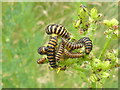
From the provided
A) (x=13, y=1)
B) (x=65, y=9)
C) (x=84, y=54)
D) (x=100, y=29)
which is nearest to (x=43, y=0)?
(x=65, y=9)

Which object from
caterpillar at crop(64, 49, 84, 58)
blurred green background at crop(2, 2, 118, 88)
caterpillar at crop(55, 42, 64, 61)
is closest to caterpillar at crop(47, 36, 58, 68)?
caterpillar at crop(55, 42, 64, 61)

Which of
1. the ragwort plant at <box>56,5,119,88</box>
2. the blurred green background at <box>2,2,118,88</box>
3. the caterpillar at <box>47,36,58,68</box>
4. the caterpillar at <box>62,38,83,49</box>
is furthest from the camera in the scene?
the blurred green background at <box>2,2,118,88</box>

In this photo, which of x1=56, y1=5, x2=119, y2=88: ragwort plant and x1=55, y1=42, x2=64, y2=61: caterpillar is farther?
x1=56, y1=5, x2=119, y2=88: ragwort plant

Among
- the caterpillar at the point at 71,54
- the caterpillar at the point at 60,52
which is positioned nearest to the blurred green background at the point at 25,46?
the caterpillar at the point at 71,54

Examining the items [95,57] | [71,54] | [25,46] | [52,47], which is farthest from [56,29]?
[25,46]

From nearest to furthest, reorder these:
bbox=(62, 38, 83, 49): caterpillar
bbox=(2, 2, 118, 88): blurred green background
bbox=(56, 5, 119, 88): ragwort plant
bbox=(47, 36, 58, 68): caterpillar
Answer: bbox=(47, 36, 58, 68): caterpillar → bbox=(62, 38, 83, 49): caterpillar → bbox=(56, 5, 119, 88): ragwort plant → bbox=(2, 2, 118, 88): blurred green background

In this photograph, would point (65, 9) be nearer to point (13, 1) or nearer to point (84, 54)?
point (13, 1)

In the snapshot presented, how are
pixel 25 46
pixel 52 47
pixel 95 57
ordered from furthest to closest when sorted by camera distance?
pixel 25 46, pixel 95 57, pixel 52 47

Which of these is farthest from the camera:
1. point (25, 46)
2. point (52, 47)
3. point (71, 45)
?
point (25, 46)

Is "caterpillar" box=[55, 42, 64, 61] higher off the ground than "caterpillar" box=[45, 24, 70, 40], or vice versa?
"caterpillar" box=[45, 24, 70, 40]

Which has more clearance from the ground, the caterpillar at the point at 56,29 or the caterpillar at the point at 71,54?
the caterpillar at the point at 56,29

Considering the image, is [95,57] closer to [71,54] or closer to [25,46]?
[71,54]

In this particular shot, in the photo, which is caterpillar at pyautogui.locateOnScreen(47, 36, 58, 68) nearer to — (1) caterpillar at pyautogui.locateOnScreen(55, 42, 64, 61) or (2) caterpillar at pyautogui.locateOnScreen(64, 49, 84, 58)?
(1) caterpillar at pyautogui.locateOnScreen(55, 42, 64, 61)

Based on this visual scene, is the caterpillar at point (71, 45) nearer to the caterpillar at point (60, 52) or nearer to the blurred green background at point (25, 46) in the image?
Answer: the caterpillar at point (60, 52)
